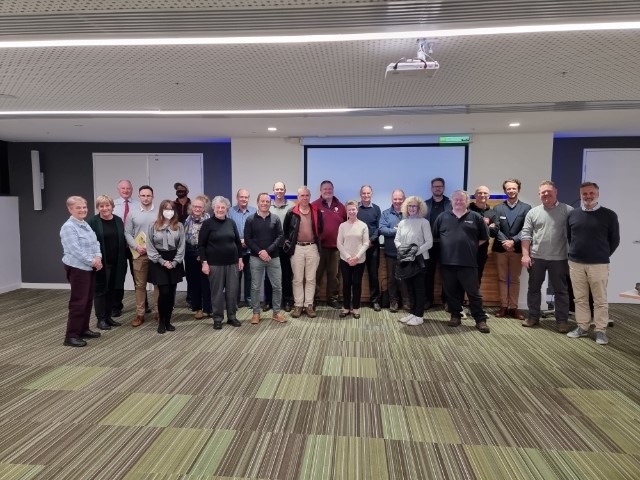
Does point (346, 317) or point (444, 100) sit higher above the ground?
point (444, 100)

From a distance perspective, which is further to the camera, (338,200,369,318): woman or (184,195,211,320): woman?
(338,200,369,318): woman

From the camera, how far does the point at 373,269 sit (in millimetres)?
5234

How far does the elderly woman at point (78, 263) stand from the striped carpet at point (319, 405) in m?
0.23

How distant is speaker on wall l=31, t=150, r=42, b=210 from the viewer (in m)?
6.48

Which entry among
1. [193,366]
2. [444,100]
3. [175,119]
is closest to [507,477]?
[193,366]

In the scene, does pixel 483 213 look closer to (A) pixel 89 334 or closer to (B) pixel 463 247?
(B) pixel 463 247

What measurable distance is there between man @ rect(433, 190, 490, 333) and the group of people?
0.5 inches

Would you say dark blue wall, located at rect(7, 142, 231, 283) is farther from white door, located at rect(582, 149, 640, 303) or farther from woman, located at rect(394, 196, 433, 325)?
white door, located at rect(582, 149, 640, 303)

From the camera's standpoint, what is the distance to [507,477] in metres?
1.98

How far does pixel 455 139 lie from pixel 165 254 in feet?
14.5

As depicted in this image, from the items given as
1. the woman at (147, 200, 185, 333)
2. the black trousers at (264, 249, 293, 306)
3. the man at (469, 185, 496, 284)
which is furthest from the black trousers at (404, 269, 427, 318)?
A: the woman at (147, 200, 185, 333)

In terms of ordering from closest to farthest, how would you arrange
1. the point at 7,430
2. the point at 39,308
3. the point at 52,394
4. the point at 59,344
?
the point at 7,430, the point at 52,394, the point at 59,344, the point at 39,308

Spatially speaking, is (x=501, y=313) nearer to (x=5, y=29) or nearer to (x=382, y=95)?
(x=382, y=95)

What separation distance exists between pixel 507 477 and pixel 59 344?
414cm
